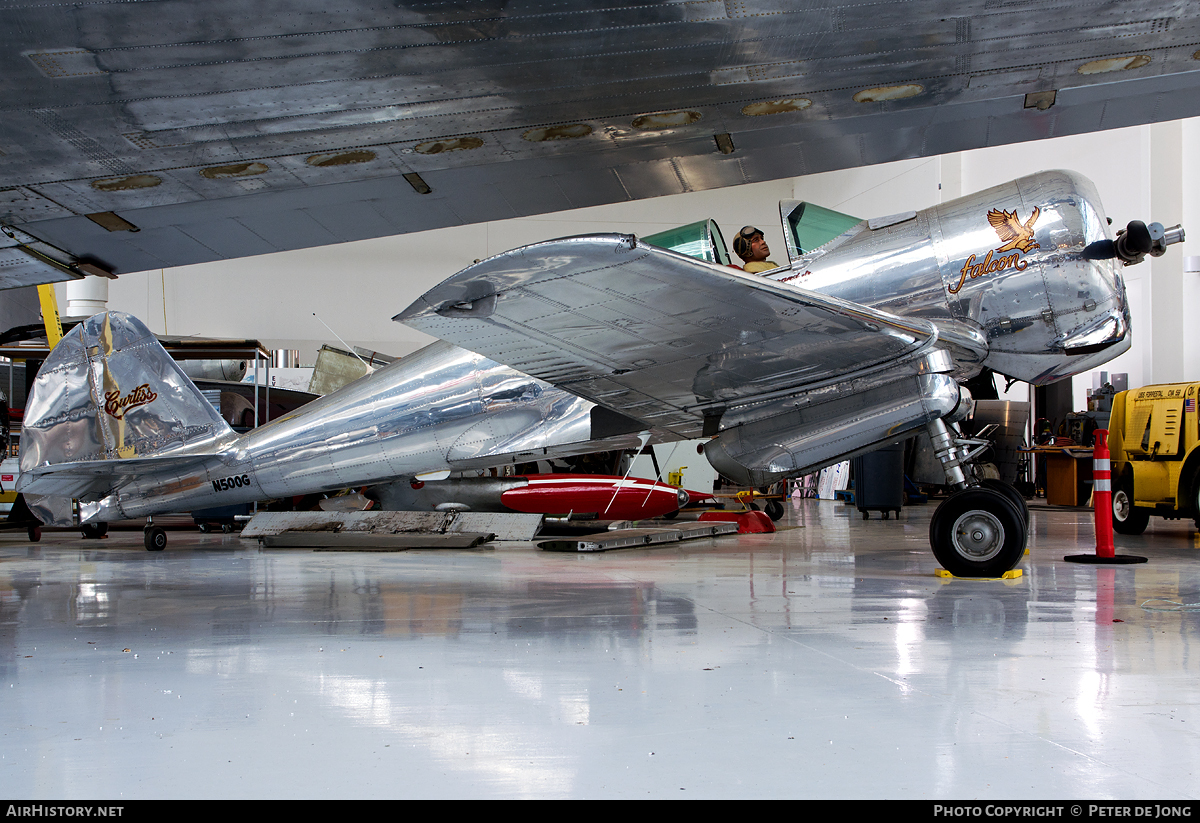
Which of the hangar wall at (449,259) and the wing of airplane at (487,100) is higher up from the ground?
the hangar wall at (449,259)

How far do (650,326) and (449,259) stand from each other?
19.3 meters

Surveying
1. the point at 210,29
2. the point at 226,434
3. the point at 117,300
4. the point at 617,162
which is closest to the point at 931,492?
the point at 226,434

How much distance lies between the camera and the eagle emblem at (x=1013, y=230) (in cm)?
468

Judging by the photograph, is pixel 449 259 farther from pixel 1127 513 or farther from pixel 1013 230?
pixel 1013 230

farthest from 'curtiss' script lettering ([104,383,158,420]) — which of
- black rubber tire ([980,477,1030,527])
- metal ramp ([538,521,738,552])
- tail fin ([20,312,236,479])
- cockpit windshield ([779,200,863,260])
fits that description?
black rubber tire ([980,477,1030,527])

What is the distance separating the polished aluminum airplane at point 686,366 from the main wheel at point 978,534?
0.01 metres

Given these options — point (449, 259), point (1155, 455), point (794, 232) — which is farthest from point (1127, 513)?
point (449, 259)

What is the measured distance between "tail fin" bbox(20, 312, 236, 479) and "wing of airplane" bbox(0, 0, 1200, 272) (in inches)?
150

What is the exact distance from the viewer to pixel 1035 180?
4805 millimetres

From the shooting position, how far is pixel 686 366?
4.32m

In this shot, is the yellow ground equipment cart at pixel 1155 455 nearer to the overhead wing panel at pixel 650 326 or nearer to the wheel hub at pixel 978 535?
the wheel hub at pixel 978 535

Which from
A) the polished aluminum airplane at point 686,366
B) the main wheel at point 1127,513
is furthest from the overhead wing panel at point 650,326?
the main wheel at point 1127,513

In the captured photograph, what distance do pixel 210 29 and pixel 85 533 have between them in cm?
954

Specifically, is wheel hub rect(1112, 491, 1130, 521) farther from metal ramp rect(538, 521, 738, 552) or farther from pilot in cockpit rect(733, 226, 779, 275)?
pilot in cockpit rect(733, 226, 779, 275)
